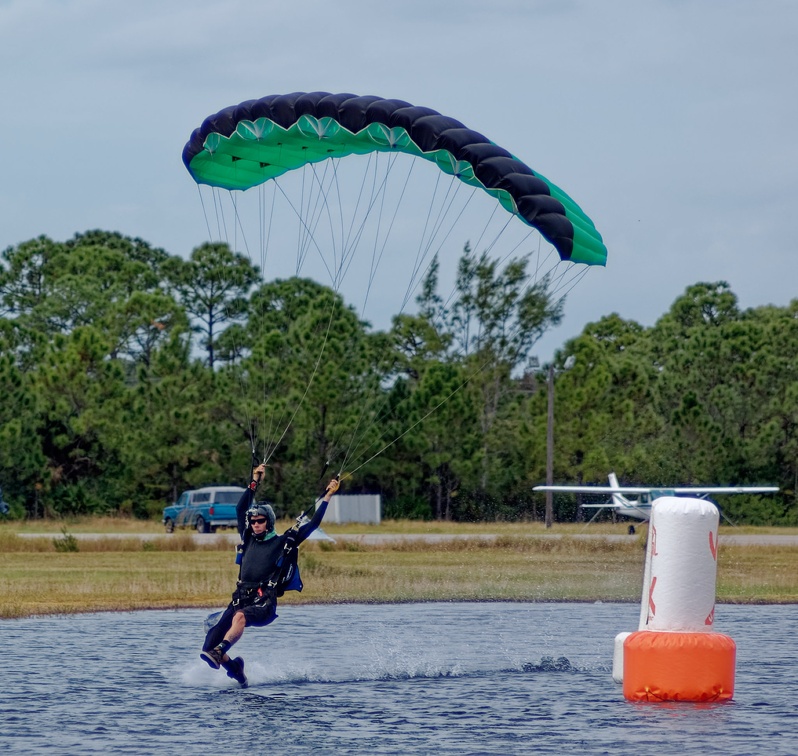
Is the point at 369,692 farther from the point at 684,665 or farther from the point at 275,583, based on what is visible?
the point at 684,665

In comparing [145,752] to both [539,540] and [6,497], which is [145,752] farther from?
[6,497]

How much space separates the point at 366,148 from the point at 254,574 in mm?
6983

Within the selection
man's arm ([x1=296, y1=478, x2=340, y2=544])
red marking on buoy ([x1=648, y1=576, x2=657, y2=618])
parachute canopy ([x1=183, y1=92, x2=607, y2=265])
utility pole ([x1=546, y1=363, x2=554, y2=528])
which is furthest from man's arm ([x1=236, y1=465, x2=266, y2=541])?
utility pole ([x1=546, y1=363, x2=554, y2=528])

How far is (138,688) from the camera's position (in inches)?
621

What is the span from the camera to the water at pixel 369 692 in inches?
506

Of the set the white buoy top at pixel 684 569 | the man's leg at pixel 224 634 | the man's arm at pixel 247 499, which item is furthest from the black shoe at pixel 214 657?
the white buoy top at pixel 684 569

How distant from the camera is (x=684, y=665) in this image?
14320 mm

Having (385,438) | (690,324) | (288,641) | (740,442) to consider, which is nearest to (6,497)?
(385,438)

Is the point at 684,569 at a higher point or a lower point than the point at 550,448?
lower

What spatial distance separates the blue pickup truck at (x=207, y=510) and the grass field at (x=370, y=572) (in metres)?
5.88

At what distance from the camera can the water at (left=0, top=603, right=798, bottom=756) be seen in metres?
12.9

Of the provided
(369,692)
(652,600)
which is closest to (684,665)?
(652,600)

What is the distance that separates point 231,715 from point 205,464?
48.6 meters

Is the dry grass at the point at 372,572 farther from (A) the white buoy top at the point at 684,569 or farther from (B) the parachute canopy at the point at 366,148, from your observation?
(A) the white buoy top at the point at 684,569
